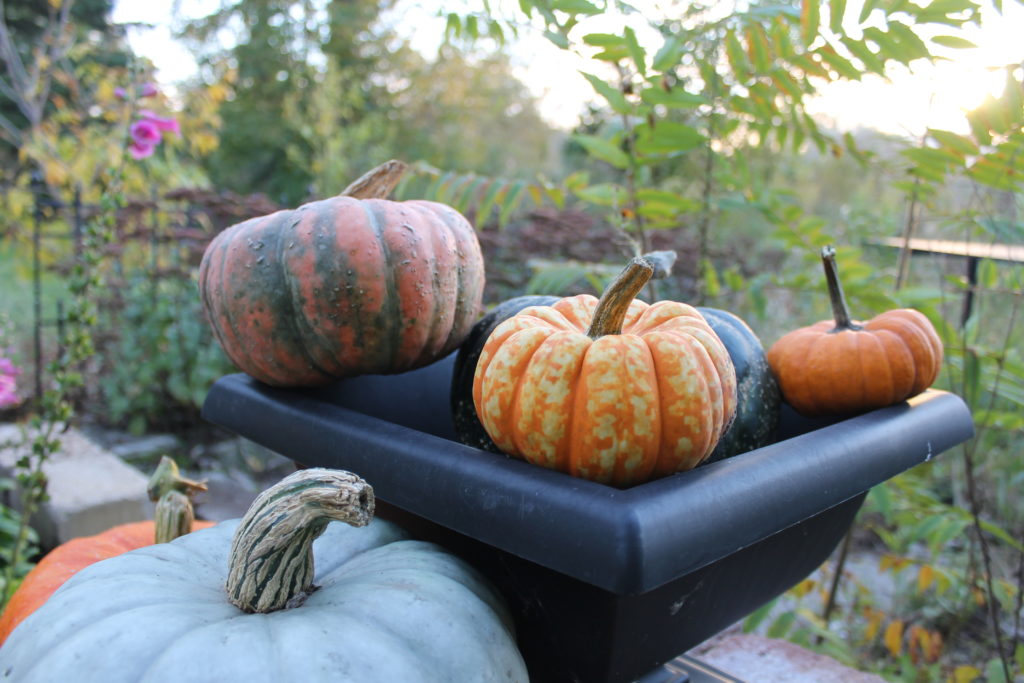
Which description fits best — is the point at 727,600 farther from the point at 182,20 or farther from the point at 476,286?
the point at 182,20

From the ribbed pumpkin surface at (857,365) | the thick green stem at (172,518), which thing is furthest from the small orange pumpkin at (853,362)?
the thick green stem at (172,518)

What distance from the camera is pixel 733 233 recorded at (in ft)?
24.5

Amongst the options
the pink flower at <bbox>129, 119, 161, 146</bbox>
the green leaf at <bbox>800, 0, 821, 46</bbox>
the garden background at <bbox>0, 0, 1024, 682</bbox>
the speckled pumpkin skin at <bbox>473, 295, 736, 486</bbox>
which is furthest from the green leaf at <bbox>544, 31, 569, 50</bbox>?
the pink flower at <bbox>129, 119, 161, 146</bbox>

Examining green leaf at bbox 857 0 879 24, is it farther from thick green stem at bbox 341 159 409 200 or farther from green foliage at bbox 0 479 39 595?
green foliage at bbox 0 479 39 595

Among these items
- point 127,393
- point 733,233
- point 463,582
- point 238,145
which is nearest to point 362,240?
point 463,582

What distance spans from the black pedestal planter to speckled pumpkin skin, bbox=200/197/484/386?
0.08m

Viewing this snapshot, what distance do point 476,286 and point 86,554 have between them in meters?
0.87

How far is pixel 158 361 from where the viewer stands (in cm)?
403

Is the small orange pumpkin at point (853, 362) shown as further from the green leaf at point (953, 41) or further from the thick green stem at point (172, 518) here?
the thick green stem at point (172, 518)

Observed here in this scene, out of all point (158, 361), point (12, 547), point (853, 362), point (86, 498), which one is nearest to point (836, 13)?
point (853, 362)

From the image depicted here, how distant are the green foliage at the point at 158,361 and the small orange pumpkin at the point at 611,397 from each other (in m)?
3.38

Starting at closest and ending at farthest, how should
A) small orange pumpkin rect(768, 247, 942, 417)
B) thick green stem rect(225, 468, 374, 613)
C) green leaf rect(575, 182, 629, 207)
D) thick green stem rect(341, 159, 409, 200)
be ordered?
thick green stem rect(225, 468, 374, 613) < small orange pumpkin rect(768, 247, 942, 417) < thick green stem rect(341, 159, 409, 200) < green leaf rect(575, 182, 629, 207)

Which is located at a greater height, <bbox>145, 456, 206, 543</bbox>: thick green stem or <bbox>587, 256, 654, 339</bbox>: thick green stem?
<bbox>587, 256, 654, 339</bbox>: thick green stem

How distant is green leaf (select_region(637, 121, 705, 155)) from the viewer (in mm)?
1576
